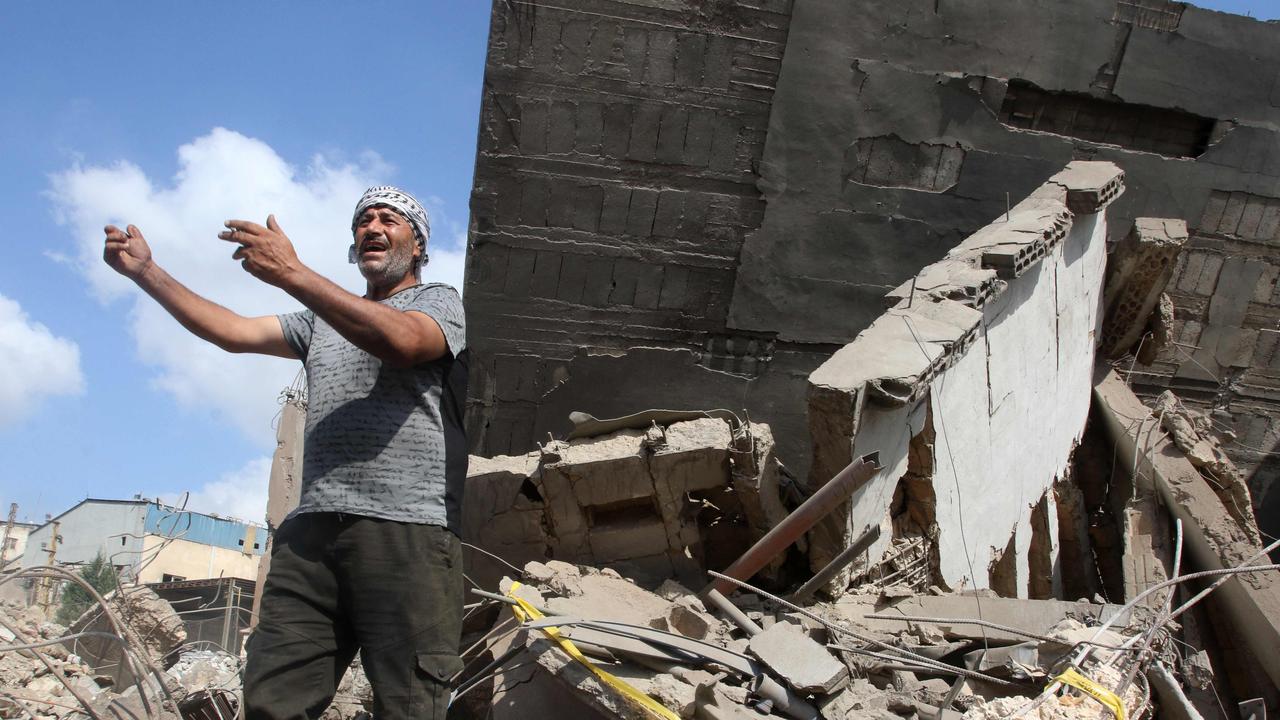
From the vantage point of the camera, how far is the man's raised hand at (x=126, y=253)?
273 centimetres

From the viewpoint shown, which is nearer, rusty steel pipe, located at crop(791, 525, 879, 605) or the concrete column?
rusty steel pipe, located at crop(791, 525, 879, 605)

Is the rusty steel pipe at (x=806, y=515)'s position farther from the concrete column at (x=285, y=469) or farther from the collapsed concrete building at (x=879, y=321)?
the concrete column at (x=285, y=469)

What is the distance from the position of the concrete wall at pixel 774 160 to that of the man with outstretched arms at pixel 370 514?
402 cm

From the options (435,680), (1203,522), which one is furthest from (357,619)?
(1203,522)

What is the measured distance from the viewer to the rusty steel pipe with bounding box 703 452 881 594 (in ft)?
11.0

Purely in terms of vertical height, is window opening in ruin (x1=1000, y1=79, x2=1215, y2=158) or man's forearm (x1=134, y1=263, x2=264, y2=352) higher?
window opening in ruin (x1=1000, y1=79, x2=1215, y2=158)

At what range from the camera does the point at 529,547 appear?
4.49 meters

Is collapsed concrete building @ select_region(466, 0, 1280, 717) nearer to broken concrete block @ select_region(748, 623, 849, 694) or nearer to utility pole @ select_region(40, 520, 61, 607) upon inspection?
broken concrete block @ select_region(748, 623, 849, 694)

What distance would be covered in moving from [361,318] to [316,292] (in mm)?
111

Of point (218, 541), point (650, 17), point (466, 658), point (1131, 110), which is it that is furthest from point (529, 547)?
point (218, 541)

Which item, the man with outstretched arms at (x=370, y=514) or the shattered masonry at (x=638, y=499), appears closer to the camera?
the man with outstretched arms at (x=370, y=514)

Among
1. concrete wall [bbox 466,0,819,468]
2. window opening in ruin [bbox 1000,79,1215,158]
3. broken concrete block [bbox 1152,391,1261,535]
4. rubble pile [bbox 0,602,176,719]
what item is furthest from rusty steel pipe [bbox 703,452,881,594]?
window opening in ruin [bbox 1000,79,1215,158]

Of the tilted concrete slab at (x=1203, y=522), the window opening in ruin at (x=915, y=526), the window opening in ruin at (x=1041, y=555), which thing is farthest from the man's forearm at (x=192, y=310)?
the tilted concrete slab at (x=1203, y=522)

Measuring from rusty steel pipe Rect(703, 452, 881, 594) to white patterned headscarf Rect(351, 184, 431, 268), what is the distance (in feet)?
5.00
